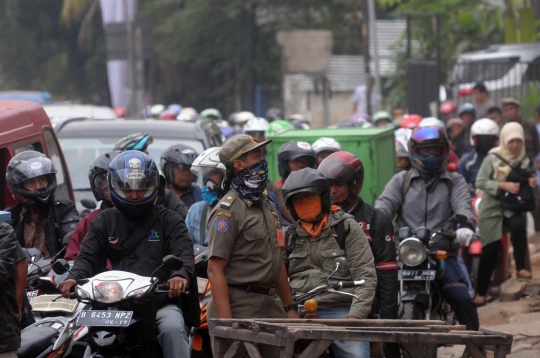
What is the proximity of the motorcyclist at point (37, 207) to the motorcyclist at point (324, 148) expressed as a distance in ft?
10.0

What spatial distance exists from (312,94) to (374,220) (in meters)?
27.4

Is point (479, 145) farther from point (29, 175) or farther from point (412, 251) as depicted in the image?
point (29, 175)

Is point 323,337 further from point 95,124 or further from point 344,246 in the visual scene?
point 95,124

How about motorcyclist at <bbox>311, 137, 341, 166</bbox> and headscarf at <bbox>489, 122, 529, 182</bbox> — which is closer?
motorcyclist at <bbox>311, 137, 341, 166</bbox>

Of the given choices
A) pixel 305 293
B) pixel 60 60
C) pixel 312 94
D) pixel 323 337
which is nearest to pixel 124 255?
pixel 305 293

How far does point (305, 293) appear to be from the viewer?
6.12 metres

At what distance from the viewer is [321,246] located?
6.14 meters

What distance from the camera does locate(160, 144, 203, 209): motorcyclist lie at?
8.98 meters

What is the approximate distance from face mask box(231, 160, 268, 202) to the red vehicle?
274cm

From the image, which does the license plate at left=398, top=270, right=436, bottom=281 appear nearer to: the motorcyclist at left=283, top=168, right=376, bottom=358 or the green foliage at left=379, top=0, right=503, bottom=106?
the motorcyclist at left=283, top=168, right=376, bottom=358

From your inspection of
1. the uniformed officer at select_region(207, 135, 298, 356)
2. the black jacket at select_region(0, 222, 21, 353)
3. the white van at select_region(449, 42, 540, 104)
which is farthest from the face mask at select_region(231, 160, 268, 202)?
the white van at select_region(449, 42, 540, 104)

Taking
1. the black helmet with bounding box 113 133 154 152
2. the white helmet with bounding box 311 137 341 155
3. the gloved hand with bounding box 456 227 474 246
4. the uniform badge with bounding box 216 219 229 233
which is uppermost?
the black helmet with bounding box 113 133 154 152

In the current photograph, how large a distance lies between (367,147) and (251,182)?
17.3ft

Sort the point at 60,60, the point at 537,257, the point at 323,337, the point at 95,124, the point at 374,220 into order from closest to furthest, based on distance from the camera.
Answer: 1. the point at 323,337
2. the point at 374,220
3. the point at 95,124
4. the point at 537,257
5. the point at 60,60
